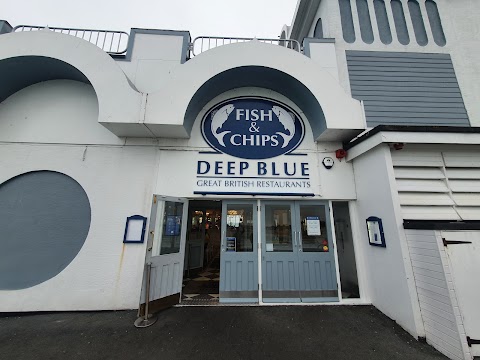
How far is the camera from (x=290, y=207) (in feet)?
15.6

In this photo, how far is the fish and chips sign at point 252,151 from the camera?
468cm

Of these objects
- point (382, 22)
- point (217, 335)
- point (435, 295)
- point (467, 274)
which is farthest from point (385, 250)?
point (382, 22)

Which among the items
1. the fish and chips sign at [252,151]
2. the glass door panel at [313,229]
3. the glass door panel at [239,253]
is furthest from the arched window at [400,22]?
the glass door panel at [239,253]

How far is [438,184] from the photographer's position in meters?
3.88

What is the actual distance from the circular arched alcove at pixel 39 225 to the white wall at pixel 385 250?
639 centimetres

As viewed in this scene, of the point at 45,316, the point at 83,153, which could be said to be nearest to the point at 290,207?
the point at 83,153

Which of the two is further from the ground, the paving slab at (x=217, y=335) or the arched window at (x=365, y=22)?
the arched window at (x=365, y=22)

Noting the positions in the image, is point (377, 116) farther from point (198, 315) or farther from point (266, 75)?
point (198, 315)

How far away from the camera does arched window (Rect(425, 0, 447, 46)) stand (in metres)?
5.70

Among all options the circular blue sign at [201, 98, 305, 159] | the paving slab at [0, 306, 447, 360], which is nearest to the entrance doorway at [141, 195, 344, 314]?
the paving slab at [0, 306, 447, 360]

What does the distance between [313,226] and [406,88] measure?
453 cm

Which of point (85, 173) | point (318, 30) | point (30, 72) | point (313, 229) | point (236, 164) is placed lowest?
point (313, 229)

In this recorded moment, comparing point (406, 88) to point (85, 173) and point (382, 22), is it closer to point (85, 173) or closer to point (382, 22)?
point (382, 22)

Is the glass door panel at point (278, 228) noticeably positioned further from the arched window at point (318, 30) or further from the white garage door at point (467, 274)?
the arched window at point (318, 30)
